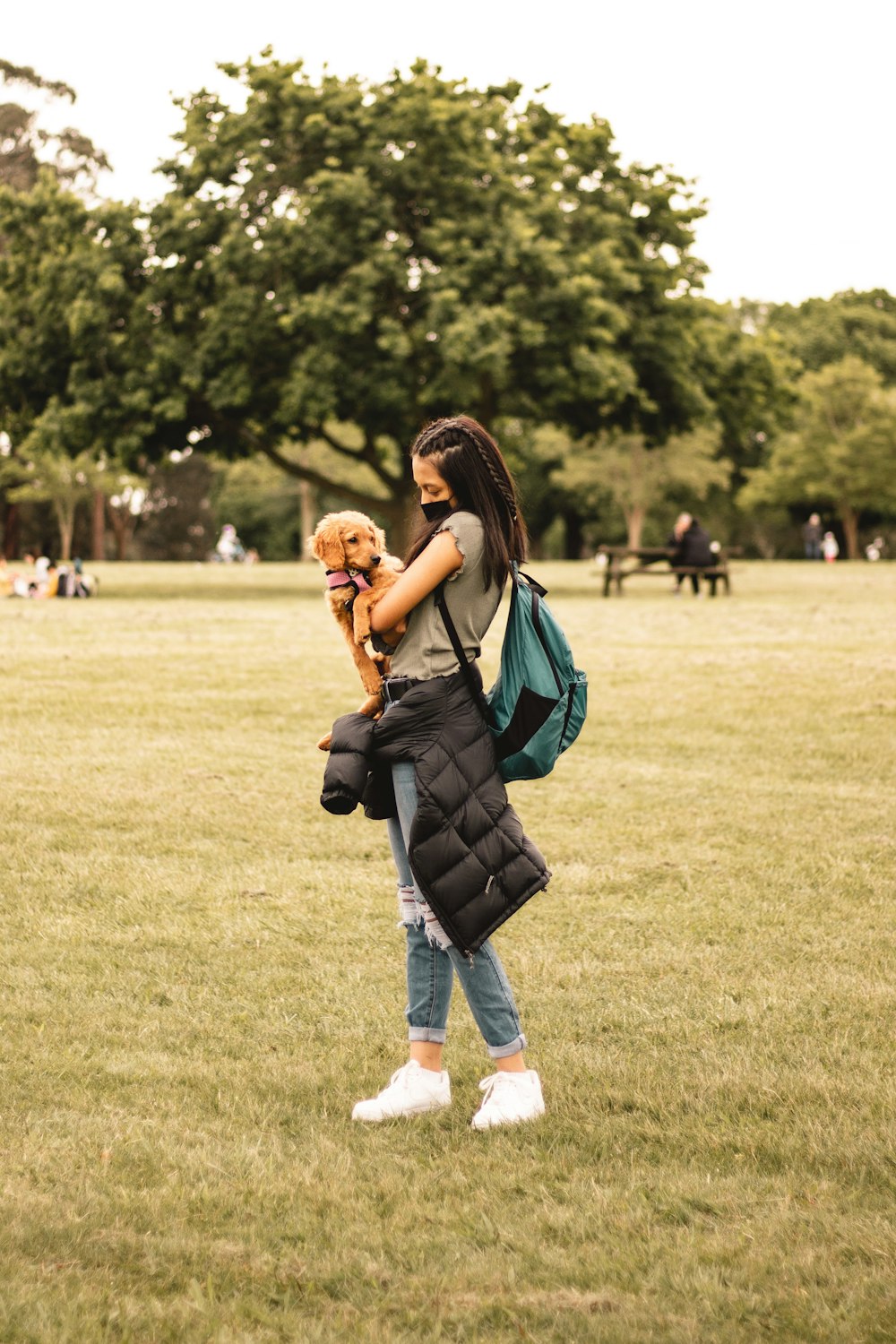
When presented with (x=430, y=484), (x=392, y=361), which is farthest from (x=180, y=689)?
(x=392, y=361)

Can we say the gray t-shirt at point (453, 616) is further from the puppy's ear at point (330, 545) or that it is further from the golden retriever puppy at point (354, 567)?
the puppy's ear at point (330, 545)

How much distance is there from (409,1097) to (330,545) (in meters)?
1.56

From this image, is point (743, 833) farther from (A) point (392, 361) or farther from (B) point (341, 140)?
(B) point (341, 140)

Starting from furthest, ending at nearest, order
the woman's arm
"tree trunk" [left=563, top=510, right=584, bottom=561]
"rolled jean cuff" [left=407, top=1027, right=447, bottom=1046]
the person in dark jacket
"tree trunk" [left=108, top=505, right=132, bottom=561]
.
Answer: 1. "tree trunk" [left=108, top=505, right=132, bottom=561]
2. "tree trunk" [left=563, top=510, right=584, bottom=561]
3. the person in dark jacket
4. "rolled jean cuff" [left=407, top=1027, right=447, bottom=1046]
5. the woman's arm

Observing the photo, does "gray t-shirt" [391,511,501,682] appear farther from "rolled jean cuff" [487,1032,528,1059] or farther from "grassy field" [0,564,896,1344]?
"grassy field" [0,564,896,1344]

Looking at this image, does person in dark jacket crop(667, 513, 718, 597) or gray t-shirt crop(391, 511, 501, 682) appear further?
person in dark jacket crop(667, 513, 718, 597)

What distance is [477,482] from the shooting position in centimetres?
389

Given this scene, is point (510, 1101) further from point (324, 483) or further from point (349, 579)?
point (324, 483)

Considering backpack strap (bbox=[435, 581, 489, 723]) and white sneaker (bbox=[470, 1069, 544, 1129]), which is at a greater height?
backpack strap (bbox=[435, 581, 489, 723])

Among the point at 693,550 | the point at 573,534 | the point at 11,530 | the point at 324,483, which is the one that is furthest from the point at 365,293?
the point at 573,534

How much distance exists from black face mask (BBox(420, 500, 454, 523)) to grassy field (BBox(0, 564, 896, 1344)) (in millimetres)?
1682

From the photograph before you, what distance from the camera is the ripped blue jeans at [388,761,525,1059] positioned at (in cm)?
395

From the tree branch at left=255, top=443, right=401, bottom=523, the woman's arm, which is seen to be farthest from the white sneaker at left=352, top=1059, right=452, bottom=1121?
the tree branch at left=255, top=443, right=401, bottom=523

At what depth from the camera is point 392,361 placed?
28156 mm
